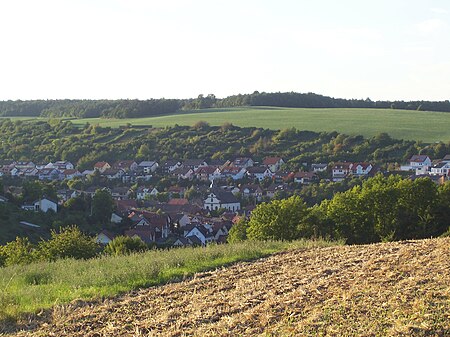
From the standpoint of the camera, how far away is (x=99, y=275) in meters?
11.8

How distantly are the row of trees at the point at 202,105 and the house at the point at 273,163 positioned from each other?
192 feet

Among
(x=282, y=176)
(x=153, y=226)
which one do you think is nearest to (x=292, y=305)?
(x=153, y=226)

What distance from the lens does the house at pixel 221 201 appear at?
73.5 m

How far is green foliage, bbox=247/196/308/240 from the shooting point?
2905cm

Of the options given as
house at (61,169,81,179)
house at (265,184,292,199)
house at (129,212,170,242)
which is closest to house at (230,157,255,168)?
house at (265,184,292,199)

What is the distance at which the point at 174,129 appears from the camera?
116 m

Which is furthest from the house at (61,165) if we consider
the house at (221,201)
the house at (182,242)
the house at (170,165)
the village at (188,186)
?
the house at (182,242)

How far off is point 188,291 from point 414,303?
155 inches

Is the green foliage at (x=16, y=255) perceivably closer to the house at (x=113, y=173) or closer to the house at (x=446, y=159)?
the house at (x=113, y=173)

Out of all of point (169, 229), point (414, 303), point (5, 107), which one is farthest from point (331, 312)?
point (5, 107)

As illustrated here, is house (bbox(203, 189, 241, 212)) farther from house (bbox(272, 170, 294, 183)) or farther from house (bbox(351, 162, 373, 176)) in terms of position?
house (bbox(351, 162, 373, 176))

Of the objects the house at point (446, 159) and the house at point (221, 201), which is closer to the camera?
the house at point (221, 201)

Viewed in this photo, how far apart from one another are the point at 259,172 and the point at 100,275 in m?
79.7

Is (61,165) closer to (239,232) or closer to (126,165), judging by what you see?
(126,165)
